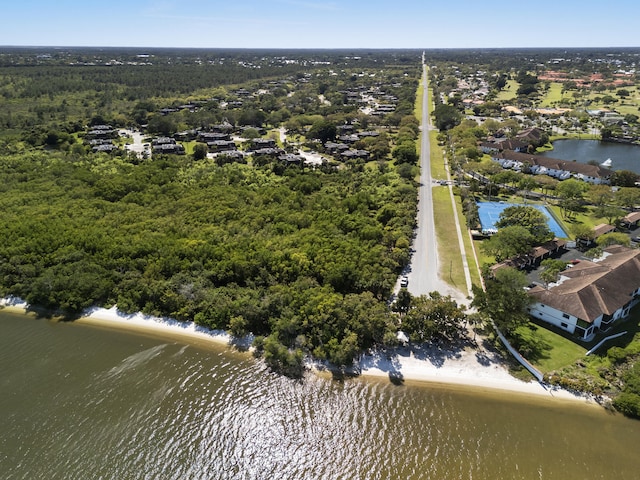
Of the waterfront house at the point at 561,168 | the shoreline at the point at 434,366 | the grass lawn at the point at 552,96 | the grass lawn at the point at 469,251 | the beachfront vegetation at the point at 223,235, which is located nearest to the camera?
the shoreline at the point at 434,366

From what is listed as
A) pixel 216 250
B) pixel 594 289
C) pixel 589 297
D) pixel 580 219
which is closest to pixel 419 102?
pixel 580 219

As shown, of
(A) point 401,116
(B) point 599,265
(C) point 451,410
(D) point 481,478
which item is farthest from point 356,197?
(A) point 401,116

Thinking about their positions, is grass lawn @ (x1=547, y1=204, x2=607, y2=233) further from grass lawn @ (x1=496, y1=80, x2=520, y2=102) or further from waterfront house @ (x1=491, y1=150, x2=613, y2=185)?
grass lawn @ (x1=496, y1=80, x2=520, y2=102)

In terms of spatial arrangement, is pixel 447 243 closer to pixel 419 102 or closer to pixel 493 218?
pixel 493 218

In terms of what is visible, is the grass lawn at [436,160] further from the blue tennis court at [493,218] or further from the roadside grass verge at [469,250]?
the roadside grass verge at [469,250]

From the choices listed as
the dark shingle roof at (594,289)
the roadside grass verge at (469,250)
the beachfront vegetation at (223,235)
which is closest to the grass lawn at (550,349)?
the dark shingle roof at (594,289)

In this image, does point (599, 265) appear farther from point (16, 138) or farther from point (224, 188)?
point (16, 138)
